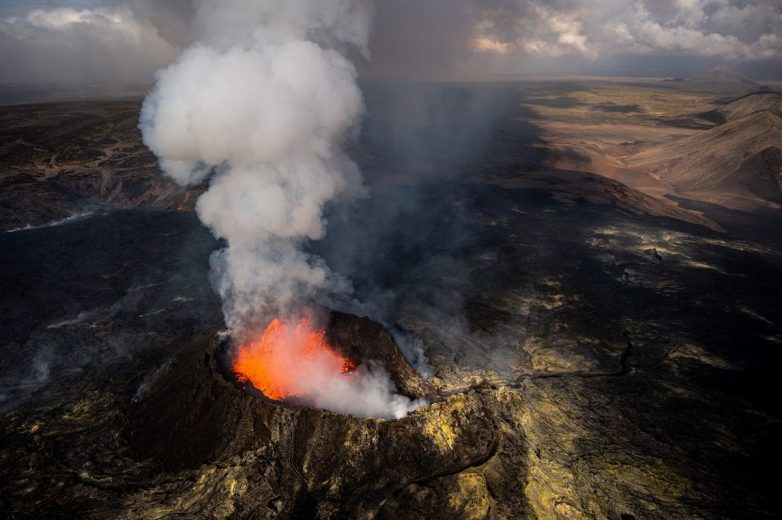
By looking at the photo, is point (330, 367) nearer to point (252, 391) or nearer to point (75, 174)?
point (252, 391)

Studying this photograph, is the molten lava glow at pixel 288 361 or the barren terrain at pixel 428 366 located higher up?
the molten lava glow at pixel 288 361

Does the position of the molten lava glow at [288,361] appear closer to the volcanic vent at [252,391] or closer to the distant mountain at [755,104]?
the volcanic vent at [252,391]

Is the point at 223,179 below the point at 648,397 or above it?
above

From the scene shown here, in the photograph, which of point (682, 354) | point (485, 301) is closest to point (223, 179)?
point (485, 301)

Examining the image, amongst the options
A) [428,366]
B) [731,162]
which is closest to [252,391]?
[428,366]

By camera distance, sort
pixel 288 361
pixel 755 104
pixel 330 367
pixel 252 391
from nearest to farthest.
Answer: pixel 252 391
pixel 288 361
pixel 330 367
pixel 755 104

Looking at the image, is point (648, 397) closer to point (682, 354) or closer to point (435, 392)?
point (682, 354)

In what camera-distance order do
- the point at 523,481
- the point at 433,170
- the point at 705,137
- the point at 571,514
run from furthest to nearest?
the point at 705,137 < the point at 433,170 < the point at 523,481 < the point at 571,514

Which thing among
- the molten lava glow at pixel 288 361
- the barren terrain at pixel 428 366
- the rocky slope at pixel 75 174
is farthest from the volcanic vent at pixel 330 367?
the rocky slope at pixel 75 174

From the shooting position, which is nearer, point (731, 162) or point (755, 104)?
point (731, 162)
